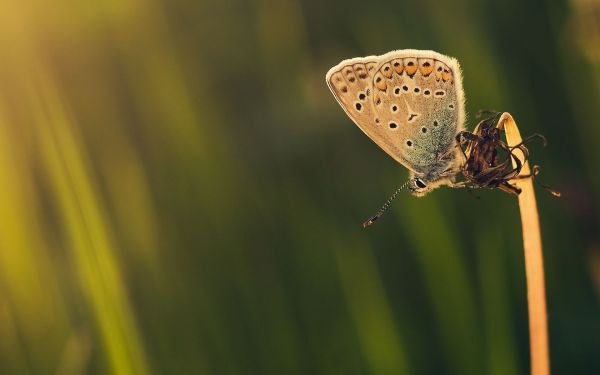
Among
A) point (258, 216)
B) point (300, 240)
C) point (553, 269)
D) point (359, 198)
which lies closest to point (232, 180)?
point (258, 216)

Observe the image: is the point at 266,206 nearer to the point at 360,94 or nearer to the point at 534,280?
the point at 360,94

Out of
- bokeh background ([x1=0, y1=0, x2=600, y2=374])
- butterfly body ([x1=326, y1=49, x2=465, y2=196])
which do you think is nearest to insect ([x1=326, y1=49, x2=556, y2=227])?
butterfly body ([x1=326, y1=49, x2=465, y2=196])

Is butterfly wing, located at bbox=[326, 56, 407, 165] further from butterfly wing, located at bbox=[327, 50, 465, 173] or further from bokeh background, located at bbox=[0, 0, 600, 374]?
bokeh background, located at bbox=[0, 0, 600, 374]

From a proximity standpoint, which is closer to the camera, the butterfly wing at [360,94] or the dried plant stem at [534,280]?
the dried plant stem at [534,280]

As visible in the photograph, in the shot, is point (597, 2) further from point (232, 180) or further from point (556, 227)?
point (232, 180)

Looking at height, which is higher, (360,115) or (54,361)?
(360,115)

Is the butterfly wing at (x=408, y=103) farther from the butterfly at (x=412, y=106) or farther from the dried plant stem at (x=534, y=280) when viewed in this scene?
the dried plant stem at (x=534, y=280)

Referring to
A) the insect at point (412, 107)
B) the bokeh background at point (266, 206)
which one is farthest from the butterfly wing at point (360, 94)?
the bokeh background at point (266, 206)
